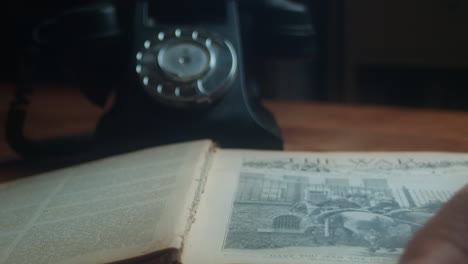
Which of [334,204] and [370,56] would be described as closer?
[334,204]

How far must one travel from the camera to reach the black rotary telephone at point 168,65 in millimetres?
727

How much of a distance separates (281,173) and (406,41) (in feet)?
2.18

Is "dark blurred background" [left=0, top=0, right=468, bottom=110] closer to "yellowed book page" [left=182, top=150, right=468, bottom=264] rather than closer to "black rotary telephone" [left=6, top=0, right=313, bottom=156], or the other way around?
"black rotary telephone" [left=6, top=0, right=313, bottom=156]

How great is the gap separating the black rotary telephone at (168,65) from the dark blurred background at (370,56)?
1.22 feet

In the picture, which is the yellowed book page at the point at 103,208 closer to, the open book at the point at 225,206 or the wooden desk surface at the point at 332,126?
the open book at the point at 225,206

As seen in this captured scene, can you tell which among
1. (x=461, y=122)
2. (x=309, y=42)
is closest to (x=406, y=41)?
(x=461, y=122)

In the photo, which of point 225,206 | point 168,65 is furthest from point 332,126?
point 225,206

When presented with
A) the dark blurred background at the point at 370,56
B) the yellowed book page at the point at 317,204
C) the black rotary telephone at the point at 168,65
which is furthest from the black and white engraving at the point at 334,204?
the dark blurred background at the point at 370,56

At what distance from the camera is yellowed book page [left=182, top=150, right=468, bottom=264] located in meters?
0.46

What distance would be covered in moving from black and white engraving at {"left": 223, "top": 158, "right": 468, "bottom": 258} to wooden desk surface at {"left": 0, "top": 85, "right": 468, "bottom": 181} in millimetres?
175

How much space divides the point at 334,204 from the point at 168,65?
1.07ft

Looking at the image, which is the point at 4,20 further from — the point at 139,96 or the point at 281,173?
the point at 281,173

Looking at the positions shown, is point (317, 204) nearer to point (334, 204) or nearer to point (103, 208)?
point (334, 204)

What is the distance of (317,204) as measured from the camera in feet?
1.78
